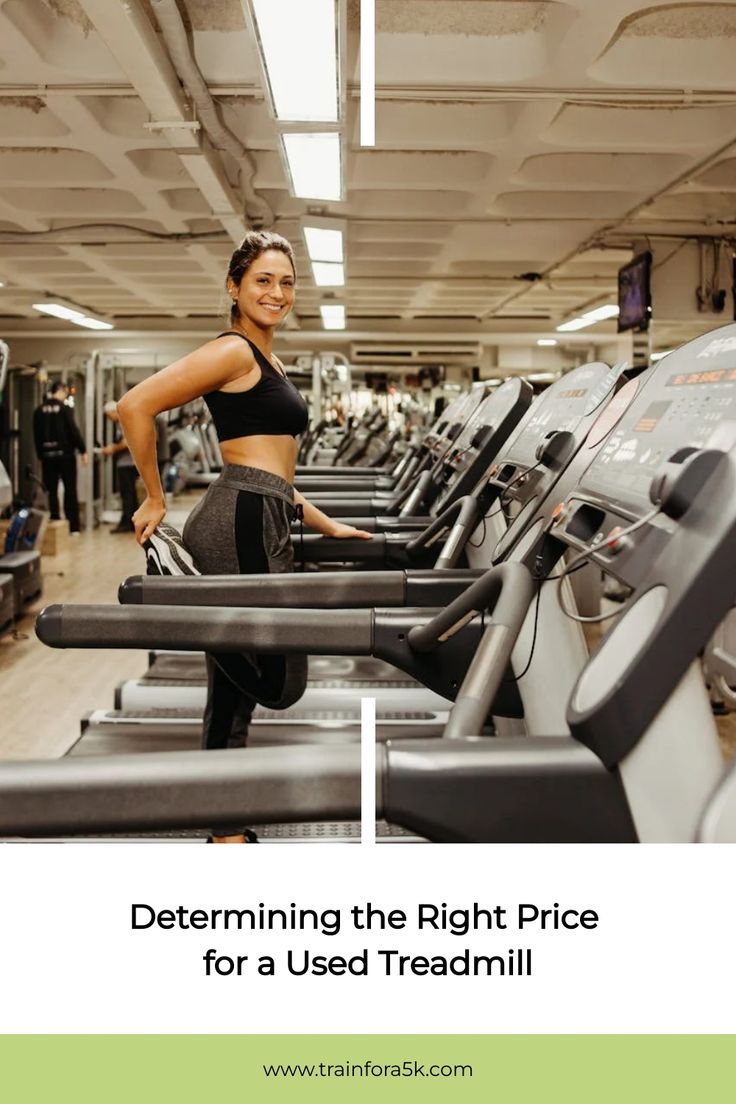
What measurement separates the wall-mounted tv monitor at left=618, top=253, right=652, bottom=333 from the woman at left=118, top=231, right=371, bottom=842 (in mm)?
6139

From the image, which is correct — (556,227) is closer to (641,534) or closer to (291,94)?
(291,94)

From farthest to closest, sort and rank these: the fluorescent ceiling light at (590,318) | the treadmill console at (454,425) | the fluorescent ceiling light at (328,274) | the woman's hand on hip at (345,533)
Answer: the fluorescent ceiling light at (590,318) < the fluorescent ceiling light at (328,274) < the treadmill console at (454,425) < the woman's hand on hip at (345,533)

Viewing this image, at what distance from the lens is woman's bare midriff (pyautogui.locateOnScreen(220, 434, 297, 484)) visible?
90.2 inches

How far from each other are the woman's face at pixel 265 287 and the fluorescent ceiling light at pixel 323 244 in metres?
4.69

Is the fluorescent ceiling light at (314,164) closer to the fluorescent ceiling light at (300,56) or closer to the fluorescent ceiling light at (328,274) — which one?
the fluorescent ceiling light at (300,56)

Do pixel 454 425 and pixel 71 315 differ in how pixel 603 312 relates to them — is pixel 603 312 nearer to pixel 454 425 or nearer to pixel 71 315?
pixel 71 315

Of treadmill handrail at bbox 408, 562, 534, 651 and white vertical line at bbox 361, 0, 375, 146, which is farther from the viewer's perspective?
white vertical line at bbox 361, 0, 375, 146

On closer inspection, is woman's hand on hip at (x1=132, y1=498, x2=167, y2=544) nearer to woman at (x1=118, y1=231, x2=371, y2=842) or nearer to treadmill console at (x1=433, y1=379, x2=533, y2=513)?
woman at (x1=118, y1=231, x2=371, y2=842)

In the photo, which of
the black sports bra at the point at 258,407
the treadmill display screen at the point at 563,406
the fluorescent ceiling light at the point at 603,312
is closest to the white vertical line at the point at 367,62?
the black sports bra at the point at 258,407

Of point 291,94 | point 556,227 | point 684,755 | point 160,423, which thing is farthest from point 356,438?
point 684,755

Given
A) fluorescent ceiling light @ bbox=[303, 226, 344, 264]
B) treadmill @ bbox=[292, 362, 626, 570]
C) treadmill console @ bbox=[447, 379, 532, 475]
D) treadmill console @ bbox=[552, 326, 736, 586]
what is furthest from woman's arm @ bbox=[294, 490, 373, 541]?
fluorescent ceiling light @ bbox=[303, 226, 344, 264]

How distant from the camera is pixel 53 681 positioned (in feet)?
15.1

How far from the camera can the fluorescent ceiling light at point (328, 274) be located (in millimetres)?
8430

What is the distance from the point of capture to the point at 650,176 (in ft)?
20.5
